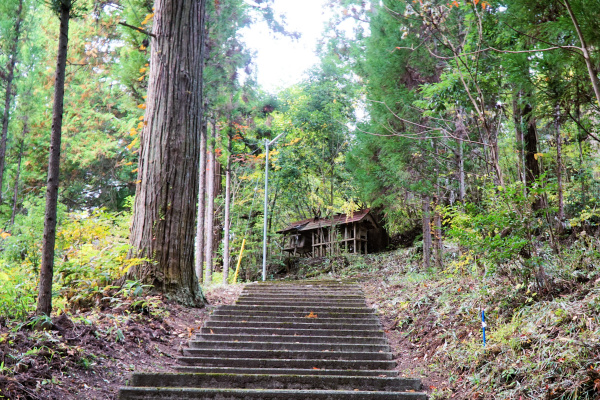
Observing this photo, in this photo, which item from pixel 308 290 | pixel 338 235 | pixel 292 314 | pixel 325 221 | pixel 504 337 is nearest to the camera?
pixel 504 337

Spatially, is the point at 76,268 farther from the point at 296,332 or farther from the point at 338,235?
the point at 338,235

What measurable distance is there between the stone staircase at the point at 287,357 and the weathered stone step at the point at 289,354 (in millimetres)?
12

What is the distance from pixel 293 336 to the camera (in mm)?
5930

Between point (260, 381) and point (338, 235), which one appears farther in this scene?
point (338, 235)

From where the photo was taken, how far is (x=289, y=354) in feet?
17.4

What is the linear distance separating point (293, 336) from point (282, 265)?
15.4 m

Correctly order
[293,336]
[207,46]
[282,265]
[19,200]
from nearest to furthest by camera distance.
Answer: [293,336], [207,46], [19,200], [282,265]

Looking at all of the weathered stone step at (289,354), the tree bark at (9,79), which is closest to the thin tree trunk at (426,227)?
the weathered stone step at (289,354)

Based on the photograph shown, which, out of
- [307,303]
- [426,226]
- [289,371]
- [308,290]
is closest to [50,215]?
[289,371]

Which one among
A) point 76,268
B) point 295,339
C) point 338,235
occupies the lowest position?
point 295,339

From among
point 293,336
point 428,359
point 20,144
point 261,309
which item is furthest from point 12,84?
point 428,359

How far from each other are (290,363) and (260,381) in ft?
2.86

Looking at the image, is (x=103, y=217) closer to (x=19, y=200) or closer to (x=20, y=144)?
(x=20, y=144)

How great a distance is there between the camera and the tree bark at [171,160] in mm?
6348
